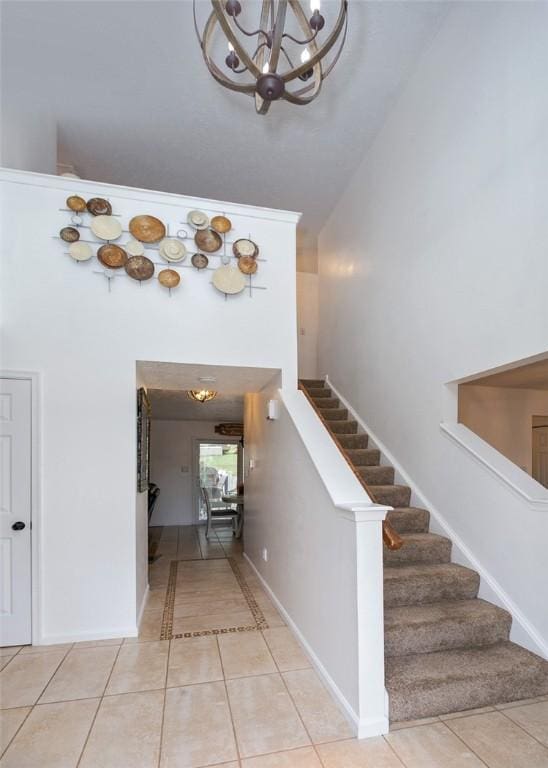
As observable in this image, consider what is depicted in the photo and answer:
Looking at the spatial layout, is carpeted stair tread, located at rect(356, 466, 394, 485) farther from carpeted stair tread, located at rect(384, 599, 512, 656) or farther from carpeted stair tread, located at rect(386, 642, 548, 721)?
carpeted stair tread, located at rect(386, 642, 548, 721)

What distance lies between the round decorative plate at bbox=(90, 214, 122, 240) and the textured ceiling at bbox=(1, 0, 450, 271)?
1.88m

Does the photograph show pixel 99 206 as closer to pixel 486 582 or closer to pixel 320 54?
pixel 320 54

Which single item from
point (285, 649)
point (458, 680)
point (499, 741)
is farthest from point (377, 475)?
point (499, 741)

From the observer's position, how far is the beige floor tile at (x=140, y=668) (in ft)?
8.55

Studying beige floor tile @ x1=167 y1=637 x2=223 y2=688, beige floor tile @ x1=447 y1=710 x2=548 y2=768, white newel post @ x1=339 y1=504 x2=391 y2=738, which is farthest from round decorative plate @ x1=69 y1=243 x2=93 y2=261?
beige floor tile @ x1=447 y1=710 x2=548 y2=768

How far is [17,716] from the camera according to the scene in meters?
2.33

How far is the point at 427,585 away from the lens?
3.05 meters

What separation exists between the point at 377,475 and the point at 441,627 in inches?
62.6

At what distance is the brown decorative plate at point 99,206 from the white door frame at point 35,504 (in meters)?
1.35

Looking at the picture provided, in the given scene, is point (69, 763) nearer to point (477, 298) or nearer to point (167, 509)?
point (477, 298)

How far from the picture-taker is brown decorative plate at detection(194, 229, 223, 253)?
3.54 meters

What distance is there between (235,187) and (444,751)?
6.21 metres

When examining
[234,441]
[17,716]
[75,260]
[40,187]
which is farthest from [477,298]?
[234,441]

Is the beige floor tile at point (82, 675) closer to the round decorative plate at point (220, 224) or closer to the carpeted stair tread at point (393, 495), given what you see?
the carpeted stair tread at point (393, 495)
